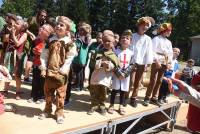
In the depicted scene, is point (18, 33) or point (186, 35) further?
point (186, 35)

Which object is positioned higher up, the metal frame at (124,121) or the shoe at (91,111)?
the shoe at (91,111)

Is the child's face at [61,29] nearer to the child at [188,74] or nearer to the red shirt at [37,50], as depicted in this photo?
the red shirt at [37,50]

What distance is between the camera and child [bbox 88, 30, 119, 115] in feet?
19.3

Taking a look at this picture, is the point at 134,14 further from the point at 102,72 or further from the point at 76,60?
the point at 102,72

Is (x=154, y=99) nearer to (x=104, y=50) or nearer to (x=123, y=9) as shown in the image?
(x=104, y=50)

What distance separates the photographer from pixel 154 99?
7.79 metres

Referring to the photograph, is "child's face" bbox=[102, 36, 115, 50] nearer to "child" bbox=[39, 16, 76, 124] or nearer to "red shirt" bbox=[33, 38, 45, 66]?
"child" bbox=[39, 16, 76, 124]

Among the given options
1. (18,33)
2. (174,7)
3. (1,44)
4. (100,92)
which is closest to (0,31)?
(1,44)

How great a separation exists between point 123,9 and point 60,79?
58561mm

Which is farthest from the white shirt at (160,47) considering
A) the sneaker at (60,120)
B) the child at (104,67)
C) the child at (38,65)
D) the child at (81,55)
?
the sneaker at (60,120)

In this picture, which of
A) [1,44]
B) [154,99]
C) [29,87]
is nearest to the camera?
[1,44]

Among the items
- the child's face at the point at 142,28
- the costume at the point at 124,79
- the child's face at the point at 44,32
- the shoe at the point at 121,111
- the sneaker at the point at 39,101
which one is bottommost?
the shoe at the point at 121,111

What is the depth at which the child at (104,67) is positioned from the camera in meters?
5.89

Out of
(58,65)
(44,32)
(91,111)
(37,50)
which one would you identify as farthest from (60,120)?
(44,32)
